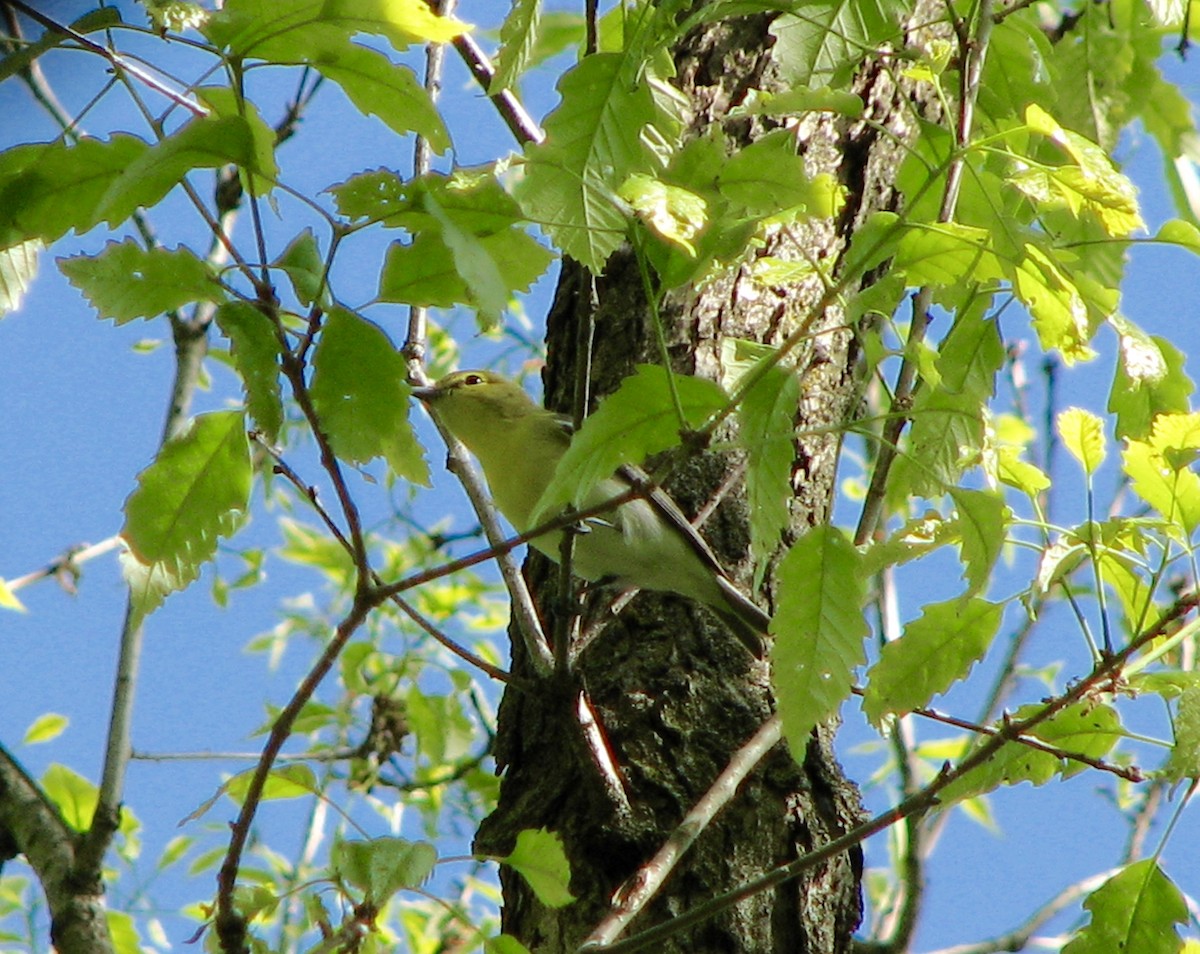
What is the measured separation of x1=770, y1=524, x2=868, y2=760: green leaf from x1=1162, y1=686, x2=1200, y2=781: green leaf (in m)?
0.46

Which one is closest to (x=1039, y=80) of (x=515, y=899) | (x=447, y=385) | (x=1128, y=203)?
(x=1128, y=203)

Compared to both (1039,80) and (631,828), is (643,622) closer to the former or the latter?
(631,828)

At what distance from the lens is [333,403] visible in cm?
170

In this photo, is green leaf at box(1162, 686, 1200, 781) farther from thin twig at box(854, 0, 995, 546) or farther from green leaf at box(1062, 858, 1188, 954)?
thin twig at box(854, 0, 995, 546)

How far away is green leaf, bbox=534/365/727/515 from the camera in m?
1.55

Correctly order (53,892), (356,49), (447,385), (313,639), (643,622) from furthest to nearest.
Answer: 1. (313,639)
2. (447,385)
3. (643,622)
4. (53,892)
5. (356,49)

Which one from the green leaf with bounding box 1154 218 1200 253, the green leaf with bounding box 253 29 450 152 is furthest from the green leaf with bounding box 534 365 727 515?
the green leaf with bounding box 1154 218 1200 253

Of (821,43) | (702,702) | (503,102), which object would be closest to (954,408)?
(821,43)

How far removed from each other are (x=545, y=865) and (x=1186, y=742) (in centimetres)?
90

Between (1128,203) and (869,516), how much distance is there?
3.45 ft

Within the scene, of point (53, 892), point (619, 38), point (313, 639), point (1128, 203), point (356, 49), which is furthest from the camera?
point (313, 639)

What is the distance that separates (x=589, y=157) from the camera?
154 centimetres

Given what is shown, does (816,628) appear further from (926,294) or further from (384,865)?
(926,294)

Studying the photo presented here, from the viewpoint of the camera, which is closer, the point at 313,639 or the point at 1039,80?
the point at 1039,80
